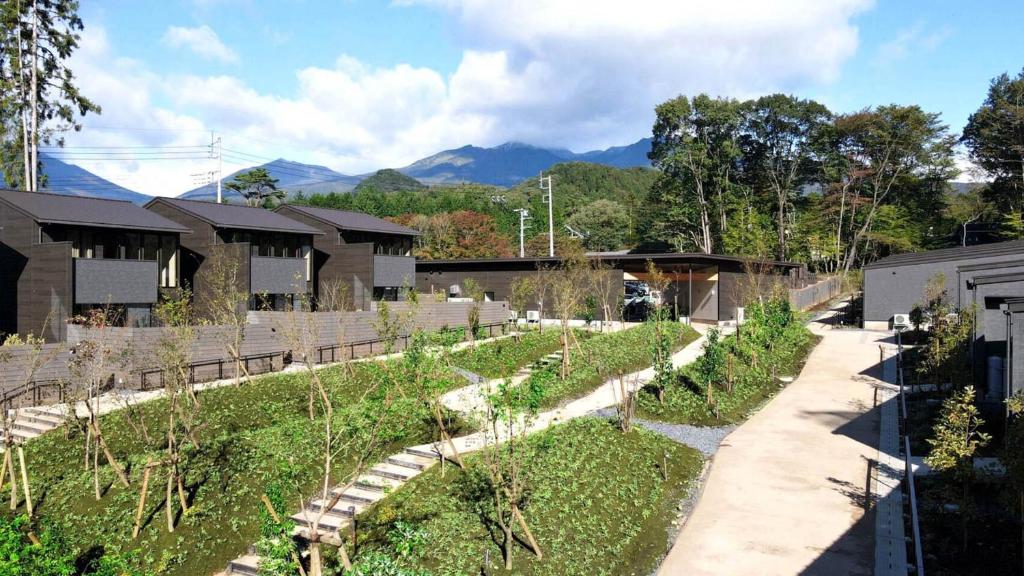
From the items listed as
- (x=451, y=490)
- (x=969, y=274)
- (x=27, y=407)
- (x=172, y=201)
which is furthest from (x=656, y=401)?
(x=172, y=201)

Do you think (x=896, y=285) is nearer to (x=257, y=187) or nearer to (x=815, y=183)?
(x=815, y=183)

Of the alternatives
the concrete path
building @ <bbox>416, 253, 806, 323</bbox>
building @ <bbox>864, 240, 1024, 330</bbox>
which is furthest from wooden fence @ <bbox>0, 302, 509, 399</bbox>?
building @ <bbox>864, 240, 1024, 330</bbox>

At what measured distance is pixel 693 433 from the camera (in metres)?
15.2

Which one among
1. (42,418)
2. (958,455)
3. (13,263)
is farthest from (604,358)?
(13,263)

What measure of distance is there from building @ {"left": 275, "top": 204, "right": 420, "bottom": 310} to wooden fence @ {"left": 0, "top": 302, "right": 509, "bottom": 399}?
5.57 m

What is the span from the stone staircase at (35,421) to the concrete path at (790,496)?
14425 mm

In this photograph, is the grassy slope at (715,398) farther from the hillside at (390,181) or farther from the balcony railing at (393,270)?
Result: the hillside at (390,181)

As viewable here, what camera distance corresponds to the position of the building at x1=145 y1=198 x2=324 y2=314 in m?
25.3

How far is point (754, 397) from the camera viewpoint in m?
18.3

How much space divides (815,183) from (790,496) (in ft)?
153

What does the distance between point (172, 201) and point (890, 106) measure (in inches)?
1870

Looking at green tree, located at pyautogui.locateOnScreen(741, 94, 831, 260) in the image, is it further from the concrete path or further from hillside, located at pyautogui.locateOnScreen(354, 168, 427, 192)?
hillside, located at pyautogui.locateOnScreen(354, 168, 427, 192)

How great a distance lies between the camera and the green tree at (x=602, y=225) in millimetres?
72188

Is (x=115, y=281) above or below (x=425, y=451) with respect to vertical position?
above
